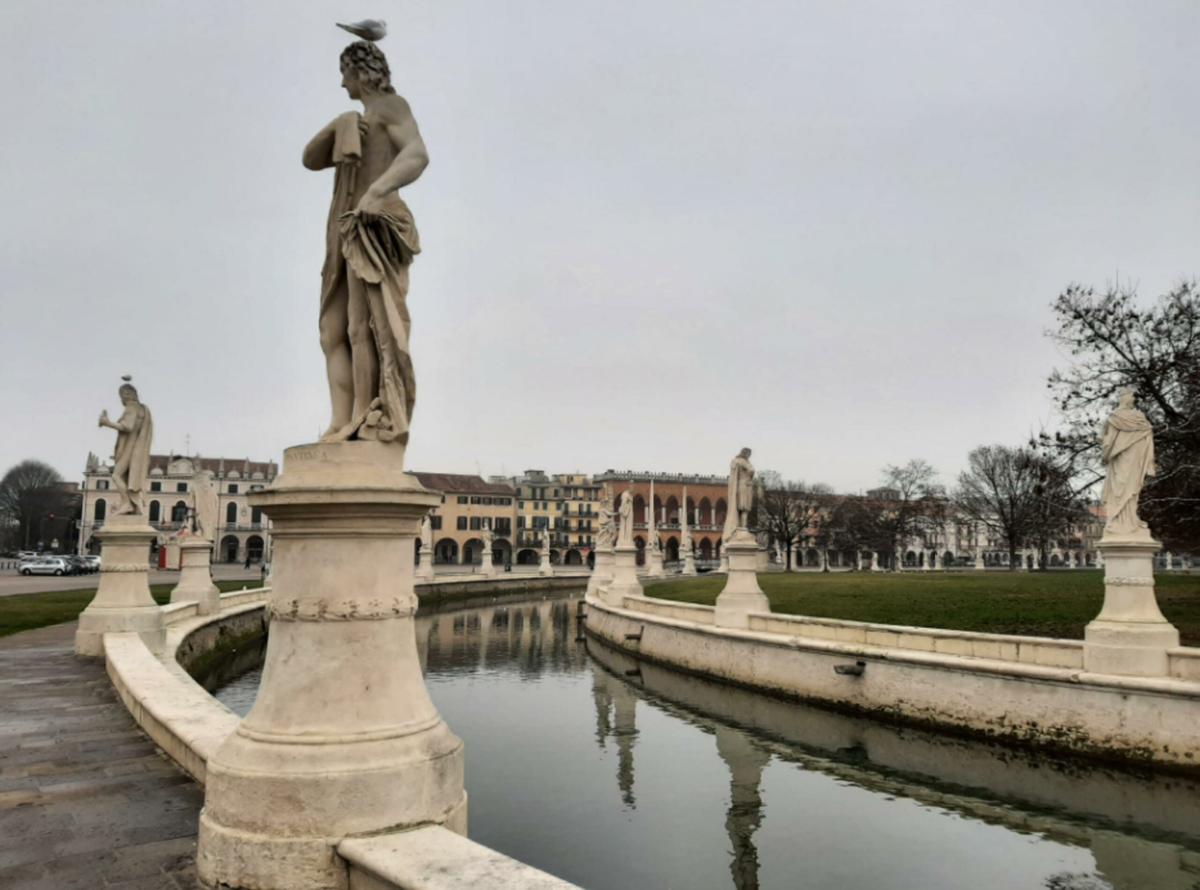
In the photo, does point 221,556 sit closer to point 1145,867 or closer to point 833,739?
point 833,739

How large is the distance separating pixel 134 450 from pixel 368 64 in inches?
416

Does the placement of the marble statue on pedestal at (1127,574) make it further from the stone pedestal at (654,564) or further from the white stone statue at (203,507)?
the stone pedestal at (654,564)

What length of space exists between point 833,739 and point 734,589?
18.4 feet

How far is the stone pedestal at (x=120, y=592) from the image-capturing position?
506 inches

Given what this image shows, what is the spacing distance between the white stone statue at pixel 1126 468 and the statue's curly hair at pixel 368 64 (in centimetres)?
1204

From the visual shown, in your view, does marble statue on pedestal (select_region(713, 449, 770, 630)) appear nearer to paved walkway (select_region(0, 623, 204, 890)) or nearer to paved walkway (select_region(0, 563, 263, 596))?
paved walkway (select_region(0, 623, 204, 890))

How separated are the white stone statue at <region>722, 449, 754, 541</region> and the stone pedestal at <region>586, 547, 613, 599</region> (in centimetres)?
1366

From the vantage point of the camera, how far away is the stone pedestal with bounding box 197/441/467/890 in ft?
13.2

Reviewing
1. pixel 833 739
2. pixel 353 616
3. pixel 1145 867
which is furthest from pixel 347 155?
pixel 833 739

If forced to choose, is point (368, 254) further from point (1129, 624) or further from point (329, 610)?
point (1129, 624)

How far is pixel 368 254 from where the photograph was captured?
4734 millimetres

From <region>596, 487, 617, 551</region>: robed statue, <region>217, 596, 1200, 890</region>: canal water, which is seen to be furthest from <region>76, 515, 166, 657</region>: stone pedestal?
<region>596, 487, 617, 551</region>: robed statue

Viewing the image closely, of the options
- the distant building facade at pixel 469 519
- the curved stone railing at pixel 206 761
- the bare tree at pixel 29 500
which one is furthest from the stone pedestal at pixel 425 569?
the bare tree at pixel 29 500

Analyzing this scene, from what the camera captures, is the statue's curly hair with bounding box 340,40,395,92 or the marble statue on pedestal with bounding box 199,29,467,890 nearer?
the marble statue on pedestal with bounding box 199,29,467,890
